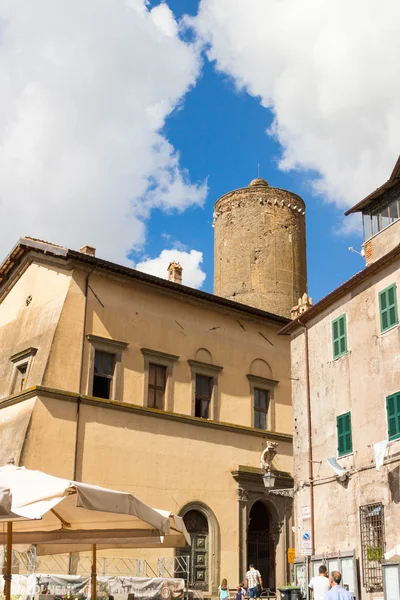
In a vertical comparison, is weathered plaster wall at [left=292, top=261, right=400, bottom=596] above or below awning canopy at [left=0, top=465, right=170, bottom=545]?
above

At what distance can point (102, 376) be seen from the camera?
951 inches

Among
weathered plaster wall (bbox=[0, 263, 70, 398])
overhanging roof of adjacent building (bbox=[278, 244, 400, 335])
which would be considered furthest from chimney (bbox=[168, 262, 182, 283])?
overhanging roof of adjacent building (bbox=[278, 244, 400, 335])

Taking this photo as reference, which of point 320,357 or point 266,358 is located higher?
point 266,358

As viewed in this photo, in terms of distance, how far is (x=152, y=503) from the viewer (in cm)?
2359

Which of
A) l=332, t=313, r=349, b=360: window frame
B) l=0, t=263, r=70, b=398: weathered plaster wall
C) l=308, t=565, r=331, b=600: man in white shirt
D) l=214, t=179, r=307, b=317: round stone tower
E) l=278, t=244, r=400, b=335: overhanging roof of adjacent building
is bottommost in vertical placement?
l=308, t=565, r=331, b=600: man in white shirt

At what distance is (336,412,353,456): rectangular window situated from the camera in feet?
60.0

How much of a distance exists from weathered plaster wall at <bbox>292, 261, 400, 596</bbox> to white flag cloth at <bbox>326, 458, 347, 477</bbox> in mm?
141

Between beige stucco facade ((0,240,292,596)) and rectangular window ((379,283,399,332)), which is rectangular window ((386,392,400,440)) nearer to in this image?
rectangular window ((379,283,399,332))

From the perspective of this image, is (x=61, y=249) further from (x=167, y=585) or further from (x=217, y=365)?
(x=167, y=585)

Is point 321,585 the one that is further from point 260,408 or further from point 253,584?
point 260,408

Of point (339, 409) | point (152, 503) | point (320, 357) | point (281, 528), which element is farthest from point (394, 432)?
point (281, 528)

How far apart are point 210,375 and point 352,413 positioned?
909cm

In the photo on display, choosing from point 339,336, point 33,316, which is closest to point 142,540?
point 339,336

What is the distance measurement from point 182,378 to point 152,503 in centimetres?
437
